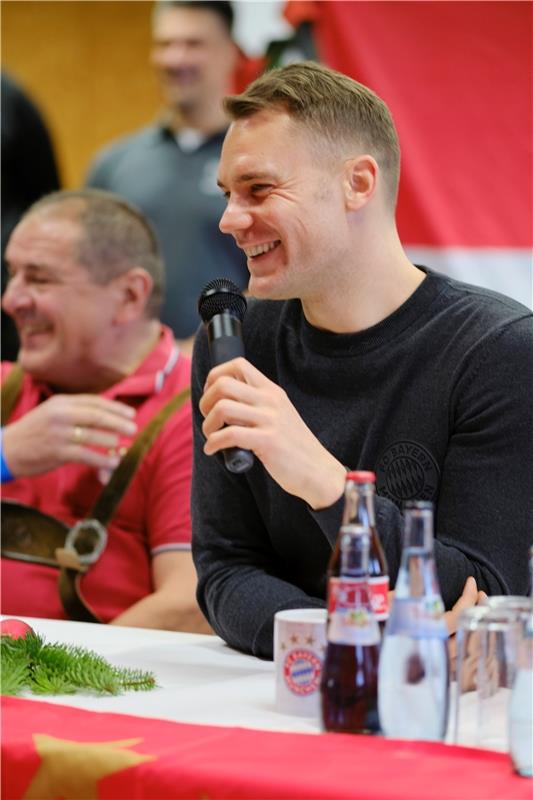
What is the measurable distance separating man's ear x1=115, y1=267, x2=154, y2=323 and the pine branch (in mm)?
1261

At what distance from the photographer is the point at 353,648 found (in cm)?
117

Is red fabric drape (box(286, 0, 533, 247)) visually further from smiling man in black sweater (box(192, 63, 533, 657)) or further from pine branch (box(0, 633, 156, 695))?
pine branch (box(0, 633, 156, 695))

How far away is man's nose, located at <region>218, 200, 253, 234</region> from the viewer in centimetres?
172

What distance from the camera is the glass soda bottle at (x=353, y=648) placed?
116 centimetres

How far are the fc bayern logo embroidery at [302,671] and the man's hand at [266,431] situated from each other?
0.20m

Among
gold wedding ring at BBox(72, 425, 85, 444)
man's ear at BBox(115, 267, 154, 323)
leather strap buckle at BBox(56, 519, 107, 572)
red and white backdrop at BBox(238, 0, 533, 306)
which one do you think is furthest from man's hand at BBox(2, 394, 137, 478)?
red and white backdrop at BBox(238, 0, 533, 306)

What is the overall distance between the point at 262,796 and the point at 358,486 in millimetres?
303

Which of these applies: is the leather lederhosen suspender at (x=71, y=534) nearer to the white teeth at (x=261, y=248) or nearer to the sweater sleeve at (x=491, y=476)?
the white teeth at (x=261, y=248)

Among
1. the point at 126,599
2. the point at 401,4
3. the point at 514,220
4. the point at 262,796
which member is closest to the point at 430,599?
the point at 262,796

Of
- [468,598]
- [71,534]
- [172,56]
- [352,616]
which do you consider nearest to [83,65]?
[172,56]

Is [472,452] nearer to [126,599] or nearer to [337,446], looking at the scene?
[337,446]

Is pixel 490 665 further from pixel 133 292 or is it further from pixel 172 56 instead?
pixel 172 56

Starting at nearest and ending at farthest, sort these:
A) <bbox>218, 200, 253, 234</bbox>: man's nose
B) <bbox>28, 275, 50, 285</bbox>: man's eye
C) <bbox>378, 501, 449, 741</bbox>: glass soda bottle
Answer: <bbox>378, 501, 449, 741</bbox>: glass soda bottle
<bbox>218, 200, 253, 234</bbox>: man's nose
<bbox>28, 275, 50, 285</bbox>: man's eye

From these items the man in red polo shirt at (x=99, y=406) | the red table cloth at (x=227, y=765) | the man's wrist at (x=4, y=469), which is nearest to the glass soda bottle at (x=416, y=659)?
the red table cloth at (x=227, y=765)
